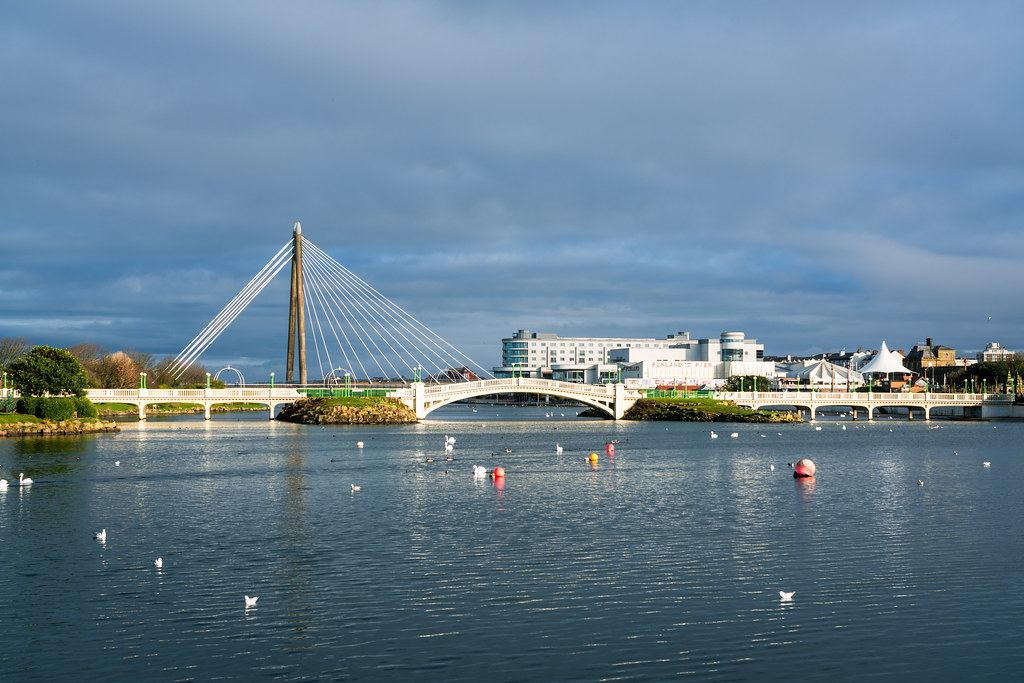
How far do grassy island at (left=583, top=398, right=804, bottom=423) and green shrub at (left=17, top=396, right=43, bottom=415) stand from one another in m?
72.8

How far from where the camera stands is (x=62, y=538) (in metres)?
30.3

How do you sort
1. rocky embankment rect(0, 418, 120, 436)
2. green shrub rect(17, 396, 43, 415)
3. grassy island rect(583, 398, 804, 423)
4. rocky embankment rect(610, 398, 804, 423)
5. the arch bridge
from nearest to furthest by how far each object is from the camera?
rocky embankment rect(0, 418, 120, 436), green shrub rect(17, 396, 43, 415), the arch bridge, rocky embankment rect(610, 398, 804, 423), grassy island rect(583, 398, 804, 423)

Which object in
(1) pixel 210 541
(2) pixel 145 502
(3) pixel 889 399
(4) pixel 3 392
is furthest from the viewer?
(3) pixel 889 399

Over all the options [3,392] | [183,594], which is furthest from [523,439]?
[183,594]

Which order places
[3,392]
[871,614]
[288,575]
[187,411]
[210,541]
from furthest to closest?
[187,411] < [3,392] < [210,541] < [288,575] < [871,614]

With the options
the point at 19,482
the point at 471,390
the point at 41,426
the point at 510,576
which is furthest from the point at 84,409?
the point at 510,576

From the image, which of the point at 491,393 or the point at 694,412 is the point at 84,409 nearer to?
the point at 491,393

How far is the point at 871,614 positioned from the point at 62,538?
25.1 metres

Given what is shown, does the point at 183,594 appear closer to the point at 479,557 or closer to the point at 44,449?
the point at 479,557

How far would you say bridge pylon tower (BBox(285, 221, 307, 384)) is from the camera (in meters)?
106

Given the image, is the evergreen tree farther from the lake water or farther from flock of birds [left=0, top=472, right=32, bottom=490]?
flock of birds [left=0, top=472, right=32, bottom=490]

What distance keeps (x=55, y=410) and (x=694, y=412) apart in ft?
254

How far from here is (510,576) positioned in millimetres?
24703

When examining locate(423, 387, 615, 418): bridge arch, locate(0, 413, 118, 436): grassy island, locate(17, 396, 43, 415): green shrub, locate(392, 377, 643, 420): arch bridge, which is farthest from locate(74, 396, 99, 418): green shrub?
locate(423, 387, 615, 418): bridge arch
